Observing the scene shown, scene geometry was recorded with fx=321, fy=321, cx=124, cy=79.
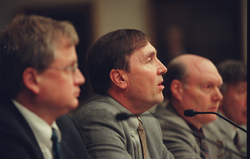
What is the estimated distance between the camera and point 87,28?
4.82 meters

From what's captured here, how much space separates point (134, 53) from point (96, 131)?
15.0 inches

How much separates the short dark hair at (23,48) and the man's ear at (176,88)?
1.07 metres

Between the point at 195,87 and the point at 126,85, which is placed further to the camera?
the point at 195,87

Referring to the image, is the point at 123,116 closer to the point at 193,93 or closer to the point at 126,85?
the point at 126,85

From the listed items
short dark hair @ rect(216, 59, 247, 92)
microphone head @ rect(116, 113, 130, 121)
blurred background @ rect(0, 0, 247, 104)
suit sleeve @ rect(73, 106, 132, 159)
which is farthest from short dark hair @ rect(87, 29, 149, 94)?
blurred background @ rect(0, 0, 247, 104)

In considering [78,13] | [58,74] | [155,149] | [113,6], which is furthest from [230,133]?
[78,13]

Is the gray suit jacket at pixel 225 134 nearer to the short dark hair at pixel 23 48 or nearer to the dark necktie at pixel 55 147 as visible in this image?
the dark necktie at pixel 55 147

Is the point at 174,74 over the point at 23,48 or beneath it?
beneath

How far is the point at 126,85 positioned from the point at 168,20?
3.62m

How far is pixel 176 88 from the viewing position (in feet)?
6.31

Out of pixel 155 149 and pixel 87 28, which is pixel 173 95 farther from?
pixel 87 28

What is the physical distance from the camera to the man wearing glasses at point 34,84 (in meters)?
0.91

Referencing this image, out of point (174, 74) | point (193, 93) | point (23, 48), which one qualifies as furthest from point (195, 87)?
point (23, 48)

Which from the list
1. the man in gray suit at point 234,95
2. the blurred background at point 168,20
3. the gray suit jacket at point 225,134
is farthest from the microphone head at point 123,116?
the blurred background at point 168,20
